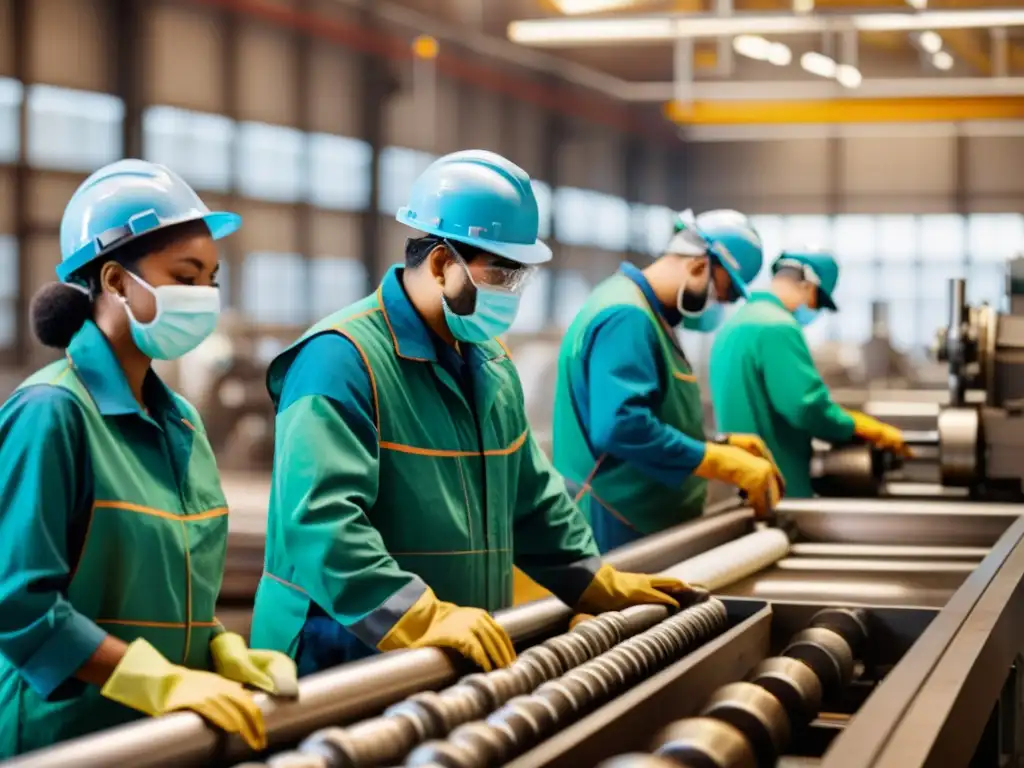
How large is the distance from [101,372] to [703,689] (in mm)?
1010

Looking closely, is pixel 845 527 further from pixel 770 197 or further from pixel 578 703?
pixel 770 197

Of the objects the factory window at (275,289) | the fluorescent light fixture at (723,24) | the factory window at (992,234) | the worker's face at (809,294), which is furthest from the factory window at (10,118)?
the factory window at (992,234)

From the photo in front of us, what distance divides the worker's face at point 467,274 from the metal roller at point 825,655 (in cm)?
78

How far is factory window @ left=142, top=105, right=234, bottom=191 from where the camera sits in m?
10.0

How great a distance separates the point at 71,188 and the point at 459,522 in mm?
7816

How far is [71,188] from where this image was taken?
369 inches

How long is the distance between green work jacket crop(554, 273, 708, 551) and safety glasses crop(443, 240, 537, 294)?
4.52 feet

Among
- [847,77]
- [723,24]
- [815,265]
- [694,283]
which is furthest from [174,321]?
[847,77]

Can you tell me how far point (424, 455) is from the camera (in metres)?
2.26

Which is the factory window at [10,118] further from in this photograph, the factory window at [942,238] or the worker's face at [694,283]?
the factory window at [942,238]

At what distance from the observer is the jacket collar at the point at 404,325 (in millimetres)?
2295

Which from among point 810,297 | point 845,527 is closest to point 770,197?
point 810,297

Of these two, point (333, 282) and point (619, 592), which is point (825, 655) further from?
point (333, 282)

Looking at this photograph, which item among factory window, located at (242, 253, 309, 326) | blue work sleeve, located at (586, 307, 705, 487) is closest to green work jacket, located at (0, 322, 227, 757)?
blue work sleeve, located at (586, 307, 705, 487)
